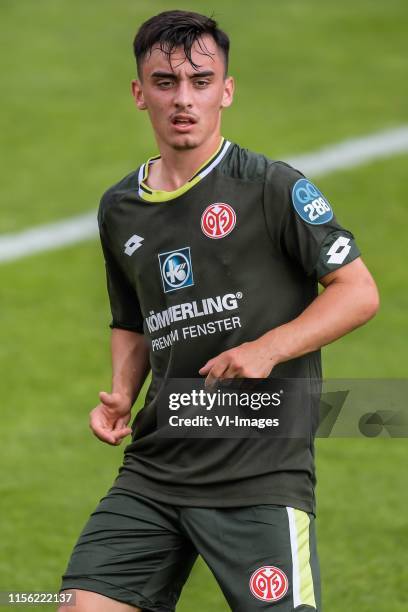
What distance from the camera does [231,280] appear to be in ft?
15.7

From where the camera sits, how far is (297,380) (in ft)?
15.9

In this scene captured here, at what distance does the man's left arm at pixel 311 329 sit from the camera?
443cm

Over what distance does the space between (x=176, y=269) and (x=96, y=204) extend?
26.2 ft

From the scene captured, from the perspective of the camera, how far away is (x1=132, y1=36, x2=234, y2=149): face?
482 cm

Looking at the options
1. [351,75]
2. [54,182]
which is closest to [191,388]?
[54,182]

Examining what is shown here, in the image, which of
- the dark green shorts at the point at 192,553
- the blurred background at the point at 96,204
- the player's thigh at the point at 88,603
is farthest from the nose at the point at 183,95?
the blurred background at the point at 96,204

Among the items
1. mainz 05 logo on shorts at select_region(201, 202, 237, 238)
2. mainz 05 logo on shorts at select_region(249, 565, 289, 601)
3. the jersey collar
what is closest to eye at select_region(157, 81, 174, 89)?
the jersey collar

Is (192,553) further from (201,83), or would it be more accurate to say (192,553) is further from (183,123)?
(201,83)

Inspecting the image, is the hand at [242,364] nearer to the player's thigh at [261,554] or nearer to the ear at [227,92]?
the player's thigh at [261,554]

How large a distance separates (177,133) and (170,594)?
1609 millimetres

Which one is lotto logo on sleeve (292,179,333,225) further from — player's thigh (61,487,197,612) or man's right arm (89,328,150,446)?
player's thigh (61,487,197,612)

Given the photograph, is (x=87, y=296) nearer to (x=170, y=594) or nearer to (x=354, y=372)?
(x=354, y=372)

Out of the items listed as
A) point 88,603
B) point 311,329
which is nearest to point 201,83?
point 311,329

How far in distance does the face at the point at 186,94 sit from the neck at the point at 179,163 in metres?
0.03
